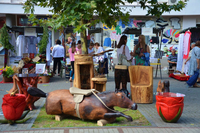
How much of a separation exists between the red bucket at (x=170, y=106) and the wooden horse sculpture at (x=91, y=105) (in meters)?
0.74

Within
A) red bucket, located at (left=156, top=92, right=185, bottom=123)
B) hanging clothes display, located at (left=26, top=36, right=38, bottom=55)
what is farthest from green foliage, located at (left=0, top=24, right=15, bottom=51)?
red bucket, located at (left=156, top=92, right=185, bottom=123)

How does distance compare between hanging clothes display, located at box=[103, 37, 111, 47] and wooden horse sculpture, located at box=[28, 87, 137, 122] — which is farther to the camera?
hanging clothes display, located at box=[103, 37, 111, 47]

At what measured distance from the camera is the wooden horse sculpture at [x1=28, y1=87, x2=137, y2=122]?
5.15 m

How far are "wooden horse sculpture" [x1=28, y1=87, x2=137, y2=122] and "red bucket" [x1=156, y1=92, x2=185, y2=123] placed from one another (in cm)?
74

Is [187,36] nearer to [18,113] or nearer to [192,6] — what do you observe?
[192,6]

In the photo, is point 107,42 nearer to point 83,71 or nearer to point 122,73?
point 122,73

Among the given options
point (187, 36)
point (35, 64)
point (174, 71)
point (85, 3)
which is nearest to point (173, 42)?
point (174, 71)

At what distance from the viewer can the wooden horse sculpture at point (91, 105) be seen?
16.9 ft

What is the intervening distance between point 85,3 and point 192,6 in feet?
56.3

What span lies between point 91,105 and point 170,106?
5.60 feet

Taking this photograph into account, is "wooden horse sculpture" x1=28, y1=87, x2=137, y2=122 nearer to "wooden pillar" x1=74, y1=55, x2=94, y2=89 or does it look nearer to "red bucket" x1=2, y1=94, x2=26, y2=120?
"red bucket" x1=2, y1=94, x2=26, y2=120

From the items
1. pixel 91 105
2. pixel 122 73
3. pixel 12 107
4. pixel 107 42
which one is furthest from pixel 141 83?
pixel 107 42

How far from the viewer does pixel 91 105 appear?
517cm

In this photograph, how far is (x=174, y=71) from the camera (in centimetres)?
1510
